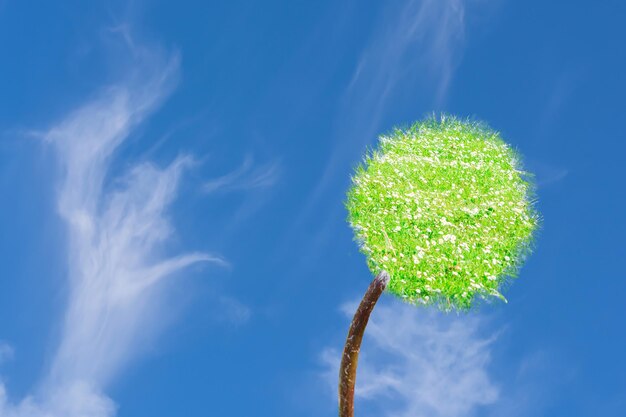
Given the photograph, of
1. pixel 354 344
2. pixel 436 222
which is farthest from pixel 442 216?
pixel 354 344

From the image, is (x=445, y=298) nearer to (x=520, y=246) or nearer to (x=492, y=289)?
(x=492, y=289)

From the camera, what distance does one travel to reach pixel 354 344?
1745cm

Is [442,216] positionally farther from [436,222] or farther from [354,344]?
[354,344]

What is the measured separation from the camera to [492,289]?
18328 mm

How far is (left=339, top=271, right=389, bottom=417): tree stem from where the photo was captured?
17.4 metres

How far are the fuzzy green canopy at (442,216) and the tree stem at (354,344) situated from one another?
363mm

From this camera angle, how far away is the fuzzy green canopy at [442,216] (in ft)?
59.1

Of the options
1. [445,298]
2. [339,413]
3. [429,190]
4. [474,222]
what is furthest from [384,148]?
[339,413]

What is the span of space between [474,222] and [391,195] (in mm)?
2145

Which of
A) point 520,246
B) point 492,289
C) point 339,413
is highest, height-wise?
point 520,246

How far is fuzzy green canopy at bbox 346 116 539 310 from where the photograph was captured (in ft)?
59.1

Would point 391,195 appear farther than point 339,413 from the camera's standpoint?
Yes

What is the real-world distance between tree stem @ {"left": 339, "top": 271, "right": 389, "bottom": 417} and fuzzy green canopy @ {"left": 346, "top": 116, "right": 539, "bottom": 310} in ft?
1.19

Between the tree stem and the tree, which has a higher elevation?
the tree
